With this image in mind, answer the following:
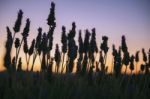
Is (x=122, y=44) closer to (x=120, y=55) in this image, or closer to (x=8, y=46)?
(x=120, y=55)

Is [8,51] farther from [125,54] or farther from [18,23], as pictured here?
[125,54]

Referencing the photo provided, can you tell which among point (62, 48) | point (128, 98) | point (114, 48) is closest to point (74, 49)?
point (62, 48)

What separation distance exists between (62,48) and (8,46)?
7.31 ft

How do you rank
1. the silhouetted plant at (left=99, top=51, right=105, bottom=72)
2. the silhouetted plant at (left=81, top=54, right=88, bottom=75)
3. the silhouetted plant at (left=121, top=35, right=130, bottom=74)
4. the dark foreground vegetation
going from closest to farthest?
the dark foreground vegetation, the silhouetted plant at (left=81, top=54, right=88, bottom=75), the silhouetted plant at (left=99, top=51, right=105, bottom=72), the silhouetted plant at (left=121, top=35, right=130, bottom=74)

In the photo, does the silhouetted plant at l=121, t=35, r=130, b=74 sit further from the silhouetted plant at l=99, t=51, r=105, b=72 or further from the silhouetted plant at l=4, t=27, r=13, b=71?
the silhouetted plant at l=4, t=27, r=13, b=71

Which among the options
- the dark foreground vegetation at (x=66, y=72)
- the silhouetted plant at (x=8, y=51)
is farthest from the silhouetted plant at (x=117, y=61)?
the silhouetted plant at (x=8, y=51)

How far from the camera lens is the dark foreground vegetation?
8664 mm

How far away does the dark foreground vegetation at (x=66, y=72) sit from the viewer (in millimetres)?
8664

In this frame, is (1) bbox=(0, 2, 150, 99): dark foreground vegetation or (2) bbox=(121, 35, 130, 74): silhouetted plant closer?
(1) bbox=(0, 2, 150, 99): dark foreground vegetation

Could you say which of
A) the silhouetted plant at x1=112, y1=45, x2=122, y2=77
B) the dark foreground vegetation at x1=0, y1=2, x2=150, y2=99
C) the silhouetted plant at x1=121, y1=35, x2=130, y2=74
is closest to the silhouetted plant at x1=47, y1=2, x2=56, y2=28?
the dark foreground vegetation at x1=0, y1=2, x2=150, y2=99

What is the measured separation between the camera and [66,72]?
37.5ft

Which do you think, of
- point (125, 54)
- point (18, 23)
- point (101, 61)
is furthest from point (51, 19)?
point (125, 54)

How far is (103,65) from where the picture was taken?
13.5 m

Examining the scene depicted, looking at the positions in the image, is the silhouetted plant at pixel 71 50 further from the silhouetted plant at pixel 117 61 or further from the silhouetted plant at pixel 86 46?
the silhouetted plant at pixel 117 61
